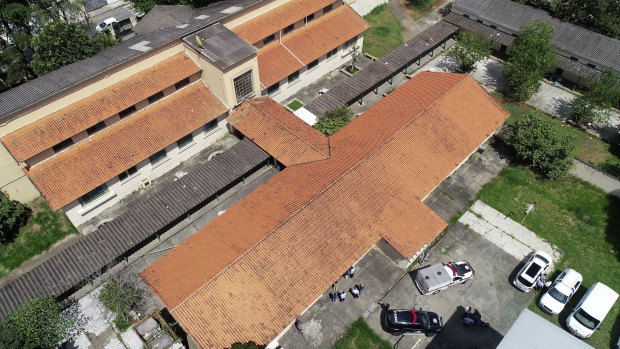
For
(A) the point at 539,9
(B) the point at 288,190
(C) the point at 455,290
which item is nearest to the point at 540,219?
(C) the point at 455,290

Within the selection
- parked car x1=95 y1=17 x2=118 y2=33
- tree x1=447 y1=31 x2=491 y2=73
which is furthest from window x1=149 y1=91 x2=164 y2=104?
tree x1=447 y1=31 x2=491 y2=73

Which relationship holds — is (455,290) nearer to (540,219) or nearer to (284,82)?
(540,219)

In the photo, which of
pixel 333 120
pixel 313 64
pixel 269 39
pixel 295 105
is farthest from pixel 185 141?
pixel 313 64

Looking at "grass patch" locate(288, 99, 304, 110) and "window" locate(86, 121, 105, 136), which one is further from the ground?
"window" locate(86, 121, 105, 136)

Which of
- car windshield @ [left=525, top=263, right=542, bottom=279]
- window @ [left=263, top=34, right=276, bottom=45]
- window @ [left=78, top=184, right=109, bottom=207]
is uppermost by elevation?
window @ [left=263, top=34, right=276, bottom=45]

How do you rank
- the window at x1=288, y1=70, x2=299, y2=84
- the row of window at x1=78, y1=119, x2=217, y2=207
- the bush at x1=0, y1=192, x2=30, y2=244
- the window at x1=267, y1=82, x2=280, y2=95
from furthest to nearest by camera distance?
the window at x1=288, y1=70, x2=299, y2=84 < the window at x1=267, y1=82, x2=280, y2=95 < the row of window at x1=78, y1=119, x2=217, y2=207 < the bush at x1=0, y1=192, x2=30, y2=244

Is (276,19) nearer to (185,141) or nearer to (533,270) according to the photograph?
(185,141)

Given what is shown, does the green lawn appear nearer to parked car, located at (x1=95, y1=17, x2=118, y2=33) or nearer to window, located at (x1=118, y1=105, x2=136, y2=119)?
window, located at (x1=118, y1=105, x2=136, y2=119)

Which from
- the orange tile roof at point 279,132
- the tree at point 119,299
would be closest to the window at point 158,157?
the orange tile roof at point 279,132
